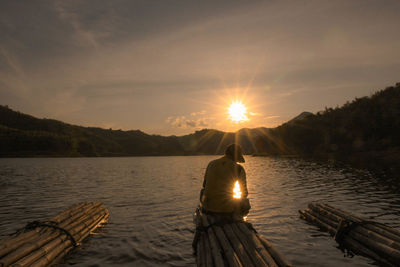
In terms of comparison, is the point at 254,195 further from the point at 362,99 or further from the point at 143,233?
the point at 362,99

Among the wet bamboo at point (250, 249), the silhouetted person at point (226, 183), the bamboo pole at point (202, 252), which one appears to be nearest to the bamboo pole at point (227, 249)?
the wet bamboo at point (250, 249)

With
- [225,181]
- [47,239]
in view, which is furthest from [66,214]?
[225,181]

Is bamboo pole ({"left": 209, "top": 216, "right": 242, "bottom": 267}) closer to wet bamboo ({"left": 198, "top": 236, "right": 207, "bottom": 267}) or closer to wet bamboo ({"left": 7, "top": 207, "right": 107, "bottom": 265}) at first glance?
wet bamboo ({"left": 198, "top": 236, "right": 207, "bottom": 267})

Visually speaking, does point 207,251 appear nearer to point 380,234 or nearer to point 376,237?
point 376,237

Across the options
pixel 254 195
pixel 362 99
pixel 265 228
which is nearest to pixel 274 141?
pixel 362 99

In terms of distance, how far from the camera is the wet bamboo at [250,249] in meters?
6.17

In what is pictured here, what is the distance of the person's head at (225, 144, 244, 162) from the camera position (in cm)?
948

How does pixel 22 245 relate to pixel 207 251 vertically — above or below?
above

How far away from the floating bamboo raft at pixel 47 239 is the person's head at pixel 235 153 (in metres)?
7.18

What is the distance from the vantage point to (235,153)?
947cm

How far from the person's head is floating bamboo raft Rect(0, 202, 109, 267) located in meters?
7.18

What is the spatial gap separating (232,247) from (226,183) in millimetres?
2461

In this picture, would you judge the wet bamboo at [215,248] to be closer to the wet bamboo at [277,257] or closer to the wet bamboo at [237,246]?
the wet bamboo at [237,246]

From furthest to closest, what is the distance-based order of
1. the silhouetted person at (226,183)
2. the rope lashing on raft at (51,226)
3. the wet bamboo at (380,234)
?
the rope lashing on raft at (51,226) < the silhouetted person at (226,183) < the wet bamboo at (380,234)
